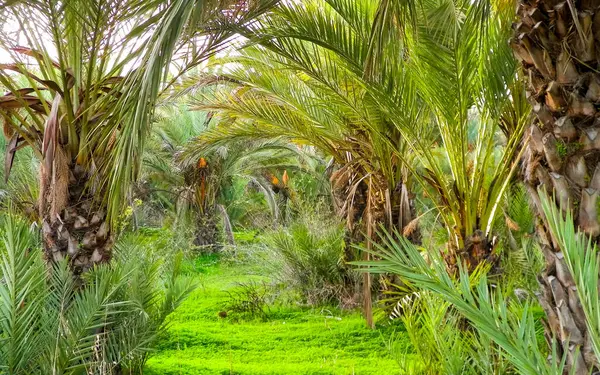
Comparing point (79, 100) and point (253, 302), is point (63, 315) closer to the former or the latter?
point (79, 100)

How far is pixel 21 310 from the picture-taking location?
3.37 metres

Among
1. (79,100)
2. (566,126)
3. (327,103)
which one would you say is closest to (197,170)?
(327,103)

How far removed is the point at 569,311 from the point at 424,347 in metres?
1.18

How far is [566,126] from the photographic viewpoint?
2.70 metres

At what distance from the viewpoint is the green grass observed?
476 cm

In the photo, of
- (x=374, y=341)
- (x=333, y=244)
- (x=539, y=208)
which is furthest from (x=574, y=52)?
(x=333, y=244)

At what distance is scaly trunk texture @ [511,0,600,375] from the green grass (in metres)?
1.73

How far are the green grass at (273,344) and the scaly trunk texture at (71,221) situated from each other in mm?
909

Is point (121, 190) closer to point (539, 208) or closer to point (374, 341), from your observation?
point (539, 208)

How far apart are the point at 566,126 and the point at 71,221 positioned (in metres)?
3.18

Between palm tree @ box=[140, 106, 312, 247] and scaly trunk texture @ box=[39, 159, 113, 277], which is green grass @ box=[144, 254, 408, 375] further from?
palm tree @ box=[140, 106, 312, 247]

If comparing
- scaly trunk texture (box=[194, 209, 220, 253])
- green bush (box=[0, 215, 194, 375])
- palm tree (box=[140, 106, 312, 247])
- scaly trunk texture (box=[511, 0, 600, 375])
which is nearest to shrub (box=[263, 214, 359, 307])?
green bush (box=[0, 215, 194, 375])

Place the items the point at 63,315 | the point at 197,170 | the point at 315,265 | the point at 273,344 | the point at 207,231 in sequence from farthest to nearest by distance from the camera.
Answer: the point at 207,231 → the point at 197,170 → the point at 315,265 → the point at 273,344 → the point at 63,315

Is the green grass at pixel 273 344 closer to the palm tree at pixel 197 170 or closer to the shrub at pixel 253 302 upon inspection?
Result: the shrub at pixel 253 302
